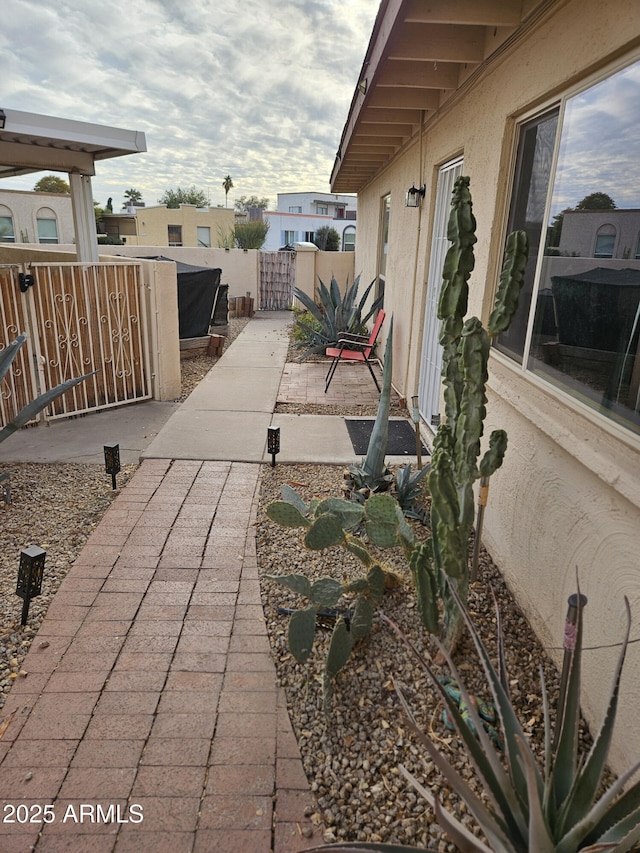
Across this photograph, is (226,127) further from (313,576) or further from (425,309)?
(313,576)

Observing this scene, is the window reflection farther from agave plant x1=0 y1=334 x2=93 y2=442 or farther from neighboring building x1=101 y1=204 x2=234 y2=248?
neighboring building x1=101 y1=204 x2=234 y2=248

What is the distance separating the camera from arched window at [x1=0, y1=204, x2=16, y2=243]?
902 inches

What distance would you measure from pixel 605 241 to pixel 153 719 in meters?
2.74

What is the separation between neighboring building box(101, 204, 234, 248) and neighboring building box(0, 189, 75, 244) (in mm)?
10029

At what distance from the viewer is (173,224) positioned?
3606 cm

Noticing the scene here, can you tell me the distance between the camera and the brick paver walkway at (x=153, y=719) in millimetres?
1775

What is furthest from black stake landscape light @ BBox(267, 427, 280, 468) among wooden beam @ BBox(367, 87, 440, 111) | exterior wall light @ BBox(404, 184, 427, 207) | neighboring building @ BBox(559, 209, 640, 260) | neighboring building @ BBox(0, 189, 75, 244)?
neighboring building @ BBox(0, 189, 75, 244)

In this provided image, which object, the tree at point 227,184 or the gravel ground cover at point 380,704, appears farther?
the tree at point 227,184

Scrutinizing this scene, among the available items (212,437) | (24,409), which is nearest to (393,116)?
(212,437)

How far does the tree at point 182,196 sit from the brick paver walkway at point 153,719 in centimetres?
5200

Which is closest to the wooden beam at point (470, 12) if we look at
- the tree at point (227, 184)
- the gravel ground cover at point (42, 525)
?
the gravel ground cover at point (42, 525)

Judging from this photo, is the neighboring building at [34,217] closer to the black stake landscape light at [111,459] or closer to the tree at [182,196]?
the black stake landscape light at [111,459]

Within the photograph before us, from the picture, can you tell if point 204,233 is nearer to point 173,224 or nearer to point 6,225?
point 173,224

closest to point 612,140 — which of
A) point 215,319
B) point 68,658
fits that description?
point 68,658
